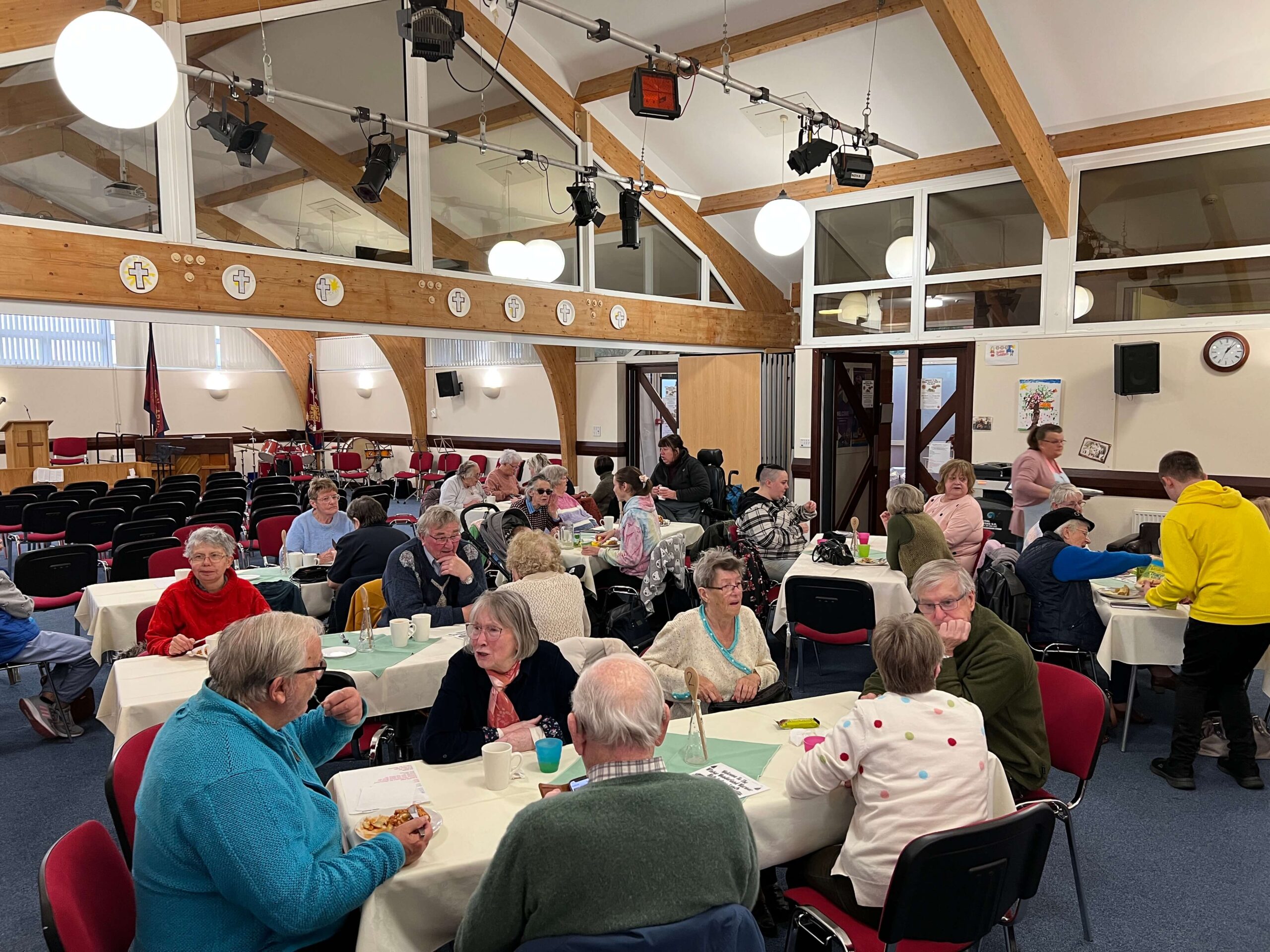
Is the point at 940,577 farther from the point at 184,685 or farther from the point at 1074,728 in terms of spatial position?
the point at 184,685

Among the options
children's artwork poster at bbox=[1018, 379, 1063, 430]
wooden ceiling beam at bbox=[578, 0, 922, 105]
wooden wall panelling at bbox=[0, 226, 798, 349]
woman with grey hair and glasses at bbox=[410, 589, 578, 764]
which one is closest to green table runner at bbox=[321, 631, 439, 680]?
woman with grey hair and glasses at bbox=[410, 589, 578, 764]

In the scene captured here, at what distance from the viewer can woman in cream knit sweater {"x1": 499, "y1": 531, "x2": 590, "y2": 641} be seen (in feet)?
12.4

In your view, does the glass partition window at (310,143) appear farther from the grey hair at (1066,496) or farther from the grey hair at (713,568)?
the grey hair at (1066,496)

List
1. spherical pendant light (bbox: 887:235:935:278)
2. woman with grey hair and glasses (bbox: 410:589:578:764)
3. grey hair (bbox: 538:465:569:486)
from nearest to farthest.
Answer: woman with grey hair and glasses (bbox: 410:589:578:764), grey hair (bbox: 538:465:569:486), spherical pendant light (bbox: 887:235:935:278)

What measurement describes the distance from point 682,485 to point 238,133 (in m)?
4.64

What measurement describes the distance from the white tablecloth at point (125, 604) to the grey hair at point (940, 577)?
11.6 ft

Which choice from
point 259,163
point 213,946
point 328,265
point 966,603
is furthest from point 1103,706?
point 259,163

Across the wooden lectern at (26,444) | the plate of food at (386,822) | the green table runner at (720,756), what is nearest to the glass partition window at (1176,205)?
the green table runner at (720,756)

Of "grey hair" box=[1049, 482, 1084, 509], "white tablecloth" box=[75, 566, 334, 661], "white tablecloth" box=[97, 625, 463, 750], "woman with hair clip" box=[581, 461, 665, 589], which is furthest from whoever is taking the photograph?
"woman with hair clip" box=[581, 461, 665, 589]

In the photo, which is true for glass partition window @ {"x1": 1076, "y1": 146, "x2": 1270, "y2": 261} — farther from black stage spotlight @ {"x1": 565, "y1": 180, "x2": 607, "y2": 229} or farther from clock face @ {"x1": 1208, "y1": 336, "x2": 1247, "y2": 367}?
black stage spotlight @ {"x1": 565, "y1": 180, "x2": 607, "y2": 229}

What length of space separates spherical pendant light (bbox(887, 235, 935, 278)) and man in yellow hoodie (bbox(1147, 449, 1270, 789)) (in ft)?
17.4

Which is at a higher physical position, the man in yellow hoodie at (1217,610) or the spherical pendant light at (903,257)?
the spherical pendant light at (903,257)

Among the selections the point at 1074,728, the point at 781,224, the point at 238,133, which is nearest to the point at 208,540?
the point at 1074,728

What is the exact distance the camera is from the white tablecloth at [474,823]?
1918 millimetres
